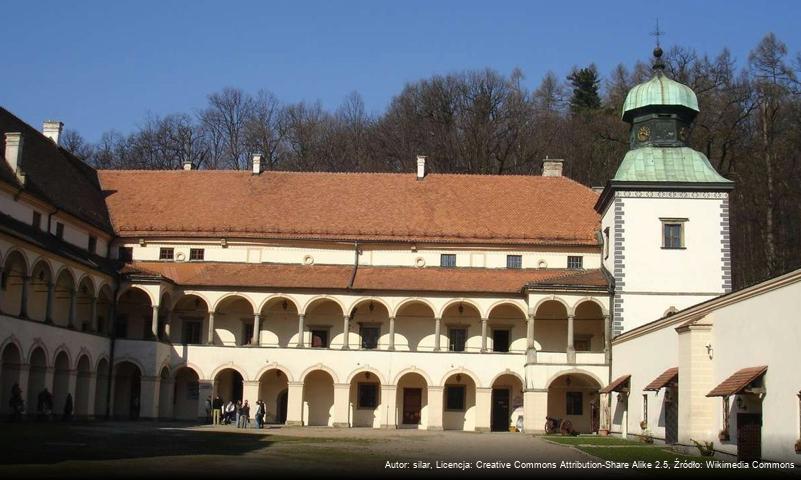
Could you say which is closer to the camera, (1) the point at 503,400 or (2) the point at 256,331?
(2) the point at 256,331

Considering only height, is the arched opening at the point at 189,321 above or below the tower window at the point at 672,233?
below

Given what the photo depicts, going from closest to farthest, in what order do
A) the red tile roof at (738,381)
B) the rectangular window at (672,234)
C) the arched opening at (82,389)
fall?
the red tile roof at (738,381), the rectangular window at (672,234), the arched opening at (82,389)

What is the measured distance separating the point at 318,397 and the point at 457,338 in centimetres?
673

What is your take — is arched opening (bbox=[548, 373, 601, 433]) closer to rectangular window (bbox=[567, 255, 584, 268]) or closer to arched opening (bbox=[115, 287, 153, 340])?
rectangular window (bbox=[567, 255, 584, 268])

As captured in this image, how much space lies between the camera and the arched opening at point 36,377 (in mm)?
37469

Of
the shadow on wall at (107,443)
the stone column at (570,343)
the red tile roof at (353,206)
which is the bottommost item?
the shadow on wall at (107,443)

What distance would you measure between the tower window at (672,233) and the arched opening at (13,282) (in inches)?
942

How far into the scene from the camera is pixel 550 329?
46.0 metres

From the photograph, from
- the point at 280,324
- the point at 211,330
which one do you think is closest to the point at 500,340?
the point at 280,324

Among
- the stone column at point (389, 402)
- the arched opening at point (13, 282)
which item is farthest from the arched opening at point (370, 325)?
the arched opening at point (13, 282)

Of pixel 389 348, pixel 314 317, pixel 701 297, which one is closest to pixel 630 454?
pixel 701 297

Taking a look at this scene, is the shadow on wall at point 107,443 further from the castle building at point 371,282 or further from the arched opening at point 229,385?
the arched opening at point 229,385

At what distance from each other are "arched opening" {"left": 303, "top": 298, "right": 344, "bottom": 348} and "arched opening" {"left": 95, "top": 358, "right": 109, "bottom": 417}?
877cm

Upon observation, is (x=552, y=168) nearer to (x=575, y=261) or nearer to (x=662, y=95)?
(x=575, y=261)
